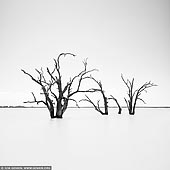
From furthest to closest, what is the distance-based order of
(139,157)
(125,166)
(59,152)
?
(59,152) → (139,157) → (125,166)

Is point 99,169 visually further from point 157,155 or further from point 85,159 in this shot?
point 157,155

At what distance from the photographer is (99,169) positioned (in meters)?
1.75

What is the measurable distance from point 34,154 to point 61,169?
1.66 ft

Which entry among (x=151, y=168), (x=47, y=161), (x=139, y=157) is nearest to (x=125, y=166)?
(x=151, y=168)

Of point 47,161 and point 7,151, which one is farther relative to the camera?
point 7,151

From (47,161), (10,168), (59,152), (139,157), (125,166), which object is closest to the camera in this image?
(10,168)

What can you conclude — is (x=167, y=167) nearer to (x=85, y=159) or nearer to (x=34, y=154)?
(x=85, y=159)

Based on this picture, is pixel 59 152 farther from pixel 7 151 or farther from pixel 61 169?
pixel 61 169

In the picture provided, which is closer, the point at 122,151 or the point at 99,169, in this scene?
the point at 99,169

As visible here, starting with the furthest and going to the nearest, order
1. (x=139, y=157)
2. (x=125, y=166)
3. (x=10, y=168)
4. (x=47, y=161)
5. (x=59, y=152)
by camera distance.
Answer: (x=59, y=152) < (x=139, y=157) < (x=47, y=161) < (x=125, y=166) < (x=10, y=168)

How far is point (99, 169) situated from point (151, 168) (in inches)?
11.9

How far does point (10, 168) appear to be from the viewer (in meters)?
1.67

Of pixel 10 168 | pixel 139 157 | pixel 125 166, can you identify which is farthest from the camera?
pixel 139 157

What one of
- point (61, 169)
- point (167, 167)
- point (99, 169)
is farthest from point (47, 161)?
point (167, 167)
